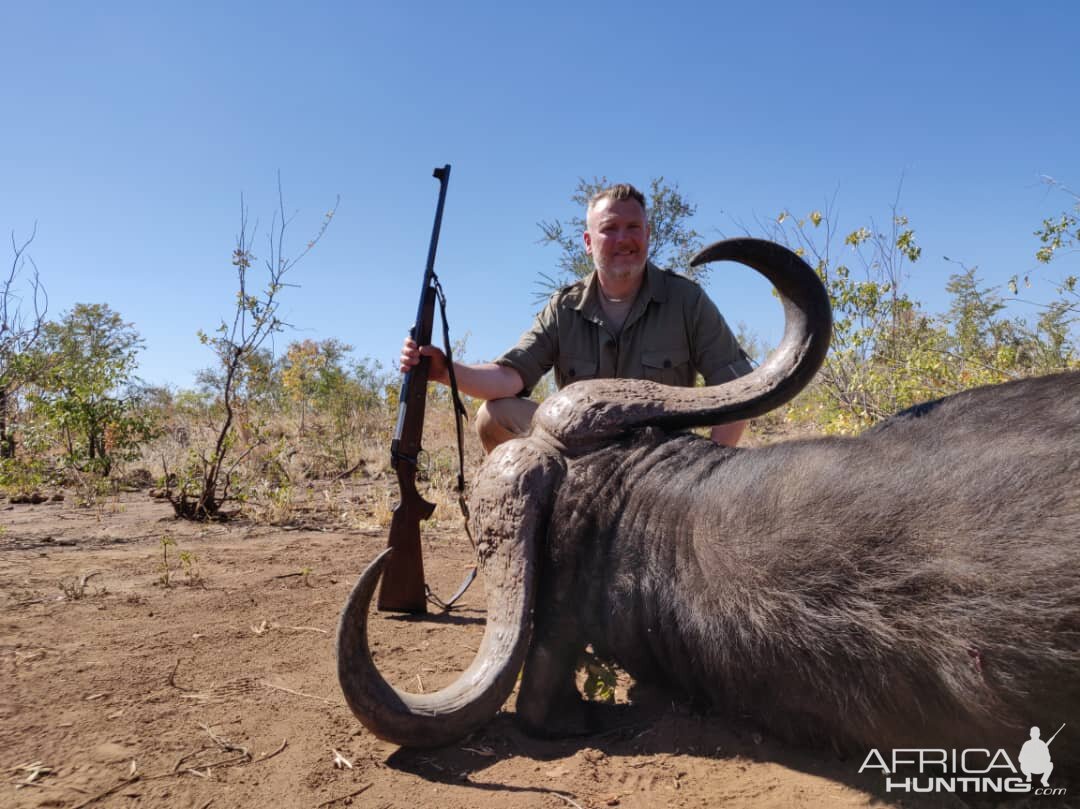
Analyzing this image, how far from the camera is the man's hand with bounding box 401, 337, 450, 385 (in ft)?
11.7

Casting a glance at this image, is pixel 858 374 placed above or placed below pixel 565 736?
above

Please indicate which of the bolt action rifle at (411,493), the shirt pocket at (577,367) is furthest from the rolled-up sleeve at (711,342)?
the bolt action rifle at (411,493)

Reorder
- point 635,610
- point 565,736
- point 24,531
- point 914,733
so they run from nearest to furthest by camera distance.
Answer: point 914,733 → point 635,610 → point 565,736 → point 24,531

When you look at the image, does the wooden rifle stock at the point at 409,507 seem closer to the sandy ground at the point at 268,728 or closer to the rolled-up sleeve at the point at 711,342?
the sandy ground at the point at 268,728

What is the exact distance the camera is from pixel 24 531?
5266 mm

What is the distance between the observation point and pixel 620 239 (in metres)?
4.05

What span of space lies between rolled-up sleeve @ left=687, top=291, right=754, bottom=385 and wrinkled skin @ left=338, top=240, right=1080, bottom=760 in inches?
73.2

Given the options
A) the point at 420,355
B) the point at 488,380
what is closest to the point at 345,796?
the point at 420,355

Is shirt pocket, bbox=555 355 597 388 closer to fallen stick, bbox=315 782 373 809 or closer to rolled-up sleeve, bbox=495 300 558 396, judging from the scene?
rolled-up sleeve, bbox=495 300 558 396

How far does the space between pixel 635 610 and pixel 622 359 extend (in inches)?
91.0

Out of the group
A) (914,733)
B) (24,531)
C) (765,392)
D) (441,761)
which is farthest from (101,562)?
(914,733)

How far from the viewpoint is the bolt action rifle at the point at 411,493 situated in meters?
3.32

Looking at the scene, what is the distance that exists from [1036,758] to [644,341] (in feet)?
9.40

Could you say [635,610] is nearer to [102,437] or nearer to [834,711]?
[834,711]
